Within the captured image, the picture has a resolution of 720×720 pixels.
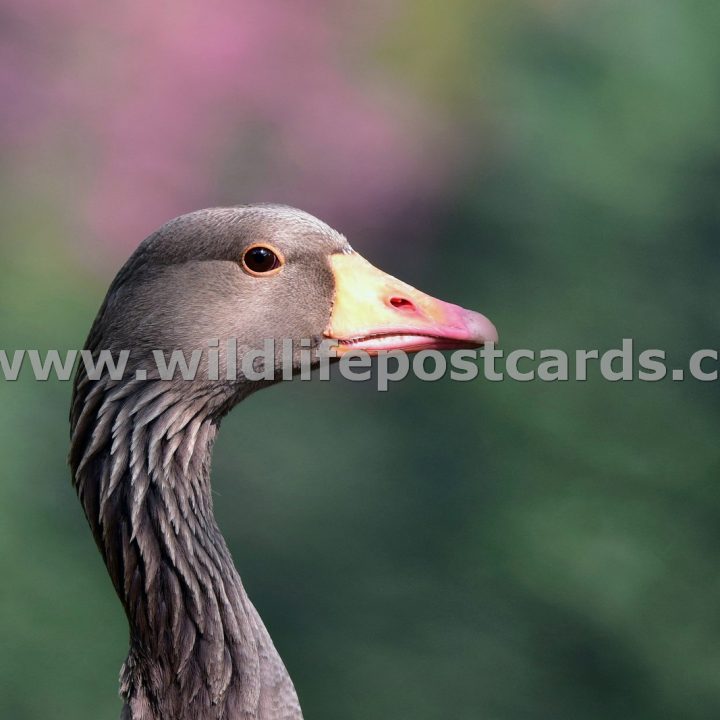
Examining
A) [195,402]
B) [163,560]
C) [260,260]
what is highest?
[260,260]

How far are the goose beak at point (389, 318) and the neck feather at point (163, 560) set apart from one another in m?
0.16

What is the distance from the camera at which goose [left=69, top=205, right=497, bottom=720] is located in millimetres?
1068

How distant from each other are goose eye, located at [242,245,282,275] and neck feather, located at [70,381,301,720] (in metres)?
0.13

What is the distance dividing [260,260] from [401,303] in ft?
0.47

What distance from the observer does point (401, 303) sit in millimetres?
1111

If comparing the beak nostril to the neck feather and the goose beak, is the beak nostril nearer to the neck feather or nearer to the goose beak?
the goose beak

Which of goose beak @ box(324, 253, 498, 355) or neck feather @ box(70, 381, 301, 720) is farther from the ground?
goose beak @ box(324, 253, 498, 355)

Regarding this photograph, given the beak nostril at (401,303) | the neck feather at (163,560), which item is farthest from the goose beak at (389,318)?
the neck feather at (163,560)

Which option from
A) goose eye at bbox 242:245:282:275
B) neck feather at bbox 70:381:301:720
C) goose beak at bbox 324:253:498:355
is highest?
goose eye at bbox 242:245:282:275

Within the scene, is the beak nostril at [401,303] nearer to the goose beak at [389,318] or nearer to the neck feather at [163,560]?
the goose beak at [389,318]

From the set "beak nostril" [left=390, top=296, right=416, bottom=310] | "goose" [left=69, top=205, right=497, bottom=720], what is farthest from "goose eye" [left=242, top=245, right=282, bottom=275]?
"beak nostril" [left=390, top=296, right=416, bottom=310]

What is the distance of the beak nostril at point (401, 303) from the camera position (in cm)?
111

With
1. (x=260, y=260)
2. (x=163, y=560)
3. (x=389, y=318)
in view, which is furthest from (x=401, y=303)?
(x=163, y=560)

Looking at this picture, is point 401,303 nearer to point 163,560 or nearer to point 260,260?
point 260,260
